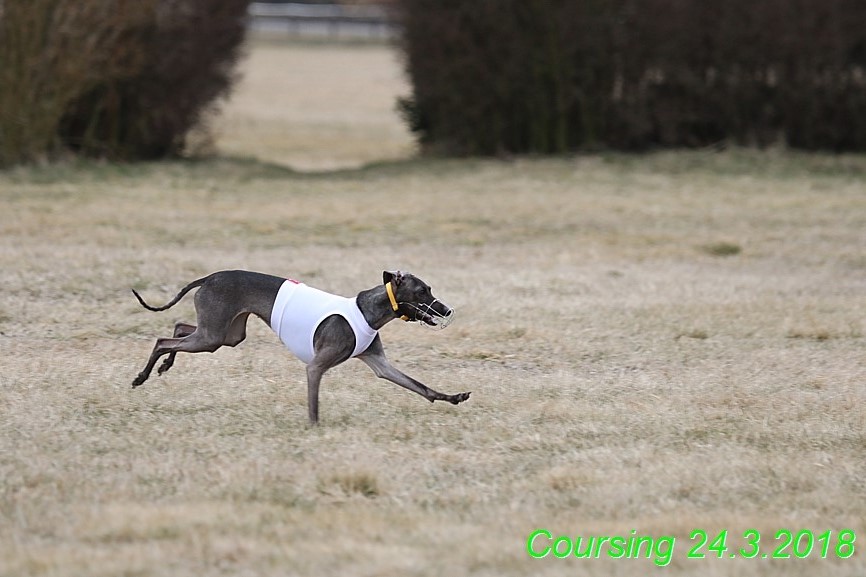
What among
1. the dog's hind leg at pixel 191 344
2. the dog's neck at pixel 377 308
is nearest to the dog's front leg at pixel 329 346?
the dog's neck at pixel 377 308

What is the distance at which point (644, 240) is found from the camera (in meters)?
12.9

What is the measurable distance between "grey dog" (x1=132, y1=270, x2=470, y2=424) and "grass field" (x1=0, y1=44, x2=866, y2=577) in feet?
0.93

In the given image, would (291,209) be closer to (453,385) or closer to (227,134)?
(453,385)

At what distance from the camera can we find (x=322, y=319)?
247 inches

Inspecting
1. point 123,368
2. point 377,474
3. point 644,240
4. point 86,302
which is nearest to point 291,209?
point 644,240

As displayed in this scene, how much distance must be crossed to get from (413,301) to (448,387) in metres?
1.25

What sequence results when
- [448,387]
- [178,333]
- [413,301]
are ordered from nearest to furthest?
[413,301] < [178,333] < [448,387]

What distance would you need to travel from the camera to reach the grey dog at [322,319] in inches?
246

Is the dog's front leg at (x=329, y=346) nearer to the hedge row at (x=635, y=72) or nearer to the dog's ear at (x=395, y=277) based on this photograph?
the dog's ear at (x=395, y=277)

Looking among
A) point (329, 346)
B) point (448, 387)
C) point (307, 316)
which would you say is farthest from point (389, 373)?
point (448, 387)

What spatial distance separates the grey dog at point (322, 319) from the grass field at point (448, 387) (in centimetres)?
28

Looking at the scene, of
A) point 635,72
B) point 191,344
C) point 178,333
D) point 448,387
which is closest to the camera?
point 191,344

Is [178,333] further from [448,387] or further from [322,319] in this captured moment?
[448,387]

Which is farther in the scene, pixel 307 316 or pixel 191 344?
pixel 191 344
